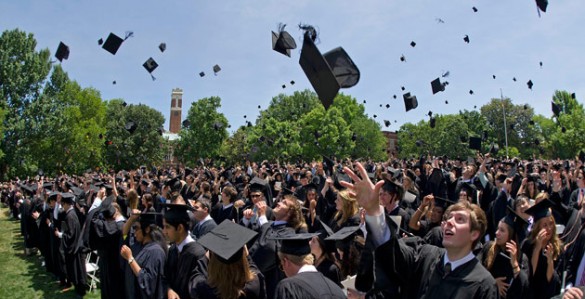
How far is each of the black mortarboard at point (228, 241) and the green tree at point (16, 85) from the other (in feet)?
106

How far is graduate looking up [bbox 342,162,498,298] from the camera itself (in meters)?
2.47

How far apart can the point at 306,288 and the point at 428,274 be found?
2.52 feet

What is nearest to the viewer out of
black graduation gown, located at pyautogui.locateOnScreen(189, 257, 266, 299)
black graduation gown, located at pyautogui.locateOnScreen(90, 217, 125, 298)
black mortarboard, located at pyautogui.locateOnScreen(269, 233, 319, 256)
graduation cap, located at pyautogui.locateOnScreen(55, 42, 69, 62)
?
black mortarboard, located at pyautogui.locateOnScreen(269, 233, 319, 256)

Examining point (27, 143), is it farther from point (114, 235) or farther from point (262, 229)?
point (262, 229)

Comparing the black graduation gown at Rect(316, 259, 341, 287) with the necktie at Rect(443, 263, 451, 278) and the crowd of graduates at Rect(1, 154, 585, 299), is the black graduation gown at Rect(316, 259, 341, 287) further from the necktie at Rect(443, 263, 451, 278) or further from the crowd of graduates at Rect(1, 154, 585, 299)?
the necktie at Rect(443, 263, 451, 278)

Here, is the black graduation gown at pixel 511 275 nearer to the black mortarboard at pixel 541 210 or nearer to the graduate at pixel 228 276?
the black mortarboard at pixel 541 210

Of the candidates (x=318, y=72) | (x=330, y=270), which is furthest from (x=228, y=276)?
(x=318, y=72)

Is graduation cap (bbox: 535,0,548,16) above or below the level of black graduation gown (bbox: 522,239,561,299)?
above

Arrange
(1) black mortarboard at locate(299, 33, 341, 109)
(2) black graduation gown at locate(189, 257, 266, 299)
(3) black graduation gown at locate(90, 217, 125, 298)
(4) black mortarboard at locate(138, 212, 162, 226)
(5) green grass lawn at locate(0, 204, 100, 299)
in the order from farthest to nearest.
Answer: (5) green grass lawn at locate(0, 204, 100, 299), (3) black graduation gown at locate(90, 217, 125, 298), (1) black mortarboard at locate(299, 33, 341, 109), (4) black mortarboard at locate(138, 212, 162, 226), (2) black graduation gown at locate(189, 257, 266, 299)

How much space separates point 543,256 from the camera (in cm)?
389

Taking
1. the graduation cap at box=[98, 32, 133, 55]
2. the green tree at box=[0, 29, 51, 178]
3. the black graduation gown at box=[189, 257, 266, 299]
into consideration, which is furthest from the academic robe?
the green tree at box=[0, 29, 51, 178]

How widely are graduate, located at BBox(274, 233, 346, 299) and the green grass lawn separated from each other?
566 cm

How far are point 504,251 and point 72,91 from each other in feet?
135

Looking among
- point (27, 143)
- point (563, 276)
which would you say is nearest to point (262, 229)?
point (563, 276)
